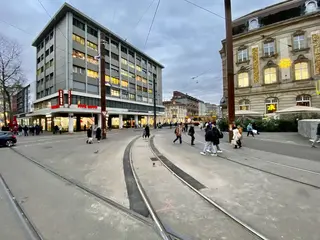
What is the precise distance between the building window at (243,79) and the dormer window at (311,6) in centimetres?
1151

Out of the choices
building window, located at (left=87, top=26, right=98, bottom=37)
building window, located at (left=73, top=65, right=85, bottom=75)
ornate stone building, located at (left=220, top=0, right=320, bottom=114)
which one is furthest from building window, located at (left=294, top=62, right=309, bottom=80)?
building window, located at (left=87, top=26, right=98, bottom=37)

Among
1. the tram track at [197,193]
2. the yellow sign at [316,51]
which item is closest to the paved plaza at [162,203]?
the tram track at [197,193]

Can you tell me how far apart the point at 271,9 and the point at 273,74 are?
10508mm

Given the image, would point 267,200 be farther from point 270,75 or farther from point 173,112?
point 173,112

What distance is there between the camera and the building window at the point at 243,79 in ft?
108

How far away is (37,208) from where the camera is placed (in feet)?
14.1

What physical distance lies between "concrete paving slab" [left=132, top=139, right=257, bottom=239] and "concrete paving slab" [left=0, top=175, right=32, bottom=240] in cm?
240

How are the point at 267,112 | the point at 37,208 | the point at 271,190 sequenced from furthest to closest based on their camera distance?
the point at 267,112, the point at 271,190, the point at 37,208

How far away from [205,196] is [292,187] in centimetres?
260

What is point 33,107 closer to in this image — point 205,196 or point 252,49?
point 252,49

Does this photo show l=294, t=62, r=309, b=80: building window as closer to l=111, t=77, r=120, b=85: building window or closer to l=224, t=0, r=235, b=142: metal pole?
l=224, t=0, r=235, b=142: metal pole

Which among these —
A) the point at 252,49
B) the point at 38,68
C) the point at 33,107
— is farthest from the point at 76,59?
the point at 252,49

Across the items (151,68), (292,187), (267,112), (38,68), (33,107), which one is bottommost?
(292,187)

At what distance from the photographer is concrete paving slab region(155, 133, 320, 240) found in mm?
3342
